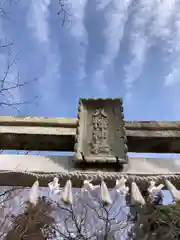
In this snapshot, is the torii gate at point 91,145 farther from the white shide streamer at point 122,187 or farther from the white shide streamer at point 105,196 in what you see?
the white shide streamer at point 105,196

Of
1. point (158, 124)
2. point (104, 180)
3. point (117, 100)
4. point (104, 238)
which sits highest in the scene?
point (117, 100)

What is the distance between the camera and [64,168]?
6.38 ft

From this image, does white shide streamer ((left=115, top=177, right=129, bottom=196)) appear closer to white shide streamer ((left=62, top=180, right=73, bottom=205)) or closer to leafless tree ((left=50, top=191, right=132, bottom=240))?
leafless tree ((left=50, top=191, right=132, bottom=240))

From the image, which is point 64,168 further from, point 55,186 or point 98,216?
point 98,216

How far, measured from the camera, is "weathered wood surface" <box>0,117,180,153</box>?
219 cm

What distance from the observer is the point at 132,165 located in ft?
6.47

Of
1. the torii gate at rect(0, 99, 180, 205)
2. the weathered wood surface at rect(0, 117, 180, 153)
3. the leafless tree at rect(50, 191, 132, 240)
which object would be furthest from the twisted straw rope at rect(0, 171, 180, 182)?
the weathered wood surface at rect(0, 117, 180, 153)

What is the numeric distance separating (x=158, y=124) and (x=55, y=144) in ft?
3.06

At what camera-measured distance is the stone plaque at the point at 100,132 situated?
196 cm

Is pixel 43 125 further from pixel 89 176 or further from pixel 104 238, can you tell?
pixel 104 238

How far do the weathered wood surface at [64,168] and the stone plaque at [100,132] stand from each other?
0.26ft

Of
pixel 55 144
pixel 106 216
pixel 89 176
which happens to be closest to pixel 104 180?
pixel 89 176

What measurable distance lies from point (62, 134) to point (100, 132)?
1.08 feet

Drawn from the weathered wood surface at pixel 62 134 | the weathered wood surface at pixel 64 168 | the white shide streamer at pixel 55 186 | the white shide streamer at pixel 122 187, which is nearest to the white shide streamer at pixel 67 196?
the white shide streamer at pixel 55 186
